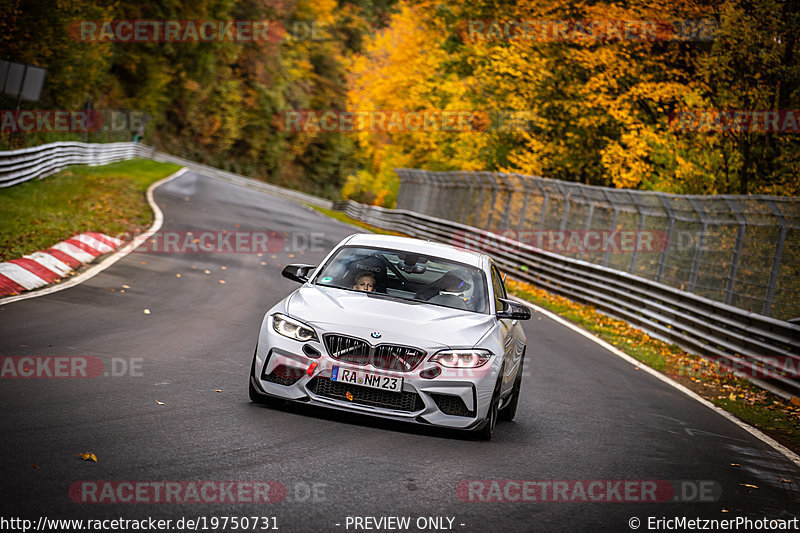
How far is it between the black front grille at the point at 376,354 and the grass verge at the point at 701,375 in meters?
4.64

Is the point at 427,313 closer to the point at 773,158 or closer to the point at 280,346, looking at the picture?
the point at 280,346

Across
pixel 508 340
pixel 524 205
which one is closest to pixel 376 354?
pixel 508 340

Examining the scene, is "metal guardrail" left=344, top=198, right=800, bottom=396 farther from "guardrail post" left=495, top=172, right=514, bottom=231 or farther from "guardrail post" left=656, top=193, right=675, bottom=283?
"guardrail post" left=495, top=172, right=514, bottom=231

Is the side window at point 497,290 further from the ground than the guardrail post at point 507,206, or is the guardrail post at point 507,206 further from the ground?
the side window at point 497,290

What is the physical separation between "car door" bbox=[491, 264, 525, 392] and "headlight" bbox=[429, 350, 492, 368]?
A: 394 mm

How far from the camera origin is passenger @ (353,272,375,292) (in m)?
8.39

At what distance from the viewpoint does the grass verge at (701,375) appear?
1124 centimetres

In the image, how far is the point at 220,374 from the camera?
8.88 metres

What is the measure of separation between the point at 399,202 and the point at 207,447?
1581 inches

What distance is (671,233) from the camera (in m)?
19.1

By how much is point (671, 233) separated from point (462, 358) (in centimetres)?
1280

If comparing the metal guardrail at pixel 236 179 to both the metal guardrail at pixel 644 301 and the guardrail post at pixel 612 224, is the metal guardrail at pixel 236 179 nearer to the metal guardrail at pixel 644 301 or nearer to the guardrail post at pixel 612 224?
the metal guardrail at pixel 644 301

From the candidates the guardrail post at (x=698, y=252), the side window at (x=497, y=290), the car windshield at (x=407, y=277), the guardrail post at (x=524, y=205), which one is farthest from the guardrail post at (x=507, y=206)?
the car windshield at (x=407, y=277)

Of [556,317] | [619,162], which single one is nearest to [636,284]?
[556,317]
